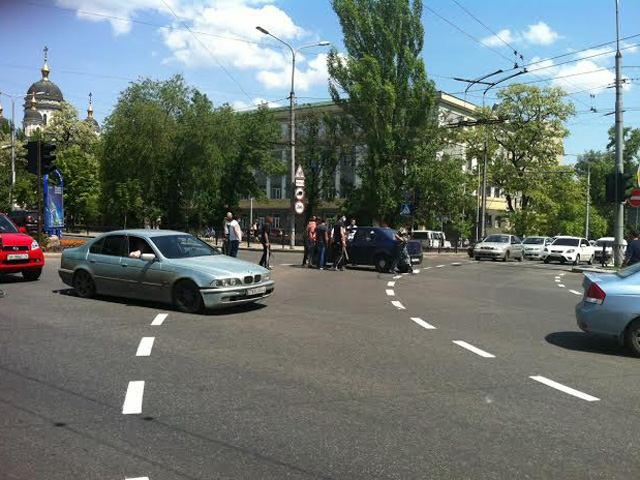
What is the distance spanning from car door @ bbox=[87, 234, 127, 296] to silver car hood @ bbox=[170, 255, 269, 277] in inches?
50.9

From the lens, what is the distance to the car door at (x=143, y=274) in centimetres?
1088

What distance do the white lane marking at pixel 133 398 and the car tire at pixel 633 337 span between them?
616cm

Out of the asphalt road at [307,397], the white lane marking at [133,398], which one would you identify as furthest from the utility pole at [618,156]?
the white lane marking at [133,398]

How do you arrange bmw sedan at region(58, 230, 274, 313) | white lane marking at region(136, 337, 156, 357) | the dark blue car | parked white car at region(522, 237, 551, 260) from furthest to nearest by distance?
1. parked white car at region(522, 237, 551, 260)
2. the dark blue car
3. bmw sedan at region(58, 230, 274, 313)
4. white lane marking at region(136, 337, 156, 357)

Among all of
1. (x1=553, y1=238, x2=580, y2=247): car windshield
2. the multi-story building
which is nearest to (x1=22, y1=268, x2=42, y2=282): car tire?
(x1=553, y1=238, x2=580, y2=247): car windshield

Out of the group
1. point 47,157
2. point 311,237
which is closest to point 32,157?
point 47,157

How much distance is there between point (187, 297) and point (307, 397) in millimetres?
5458

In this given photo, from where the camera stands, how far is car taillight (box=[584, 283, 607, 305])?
8258mm

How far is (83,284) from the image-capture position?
1218 centimetres

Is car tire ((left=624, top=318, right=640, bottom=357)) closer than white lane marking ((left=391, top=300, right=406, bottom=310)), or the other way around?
car tire ((left=624, top=318, right=640, bottom=357))

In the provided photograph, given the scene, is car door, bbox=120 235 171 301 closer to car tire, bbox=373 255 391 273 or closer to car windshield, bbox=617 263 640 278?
car windshield, bbox=617 263 640 278

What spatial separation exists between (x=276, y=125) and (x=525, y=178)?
23022mm

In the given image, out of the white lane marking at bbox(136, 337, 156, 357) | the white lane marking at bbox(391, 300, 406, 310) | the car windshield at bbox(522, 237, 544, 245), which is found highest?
the car windshield at bbox(522, 237, 544, 245)

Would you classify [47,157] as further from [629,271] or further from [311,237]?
[629,271]
